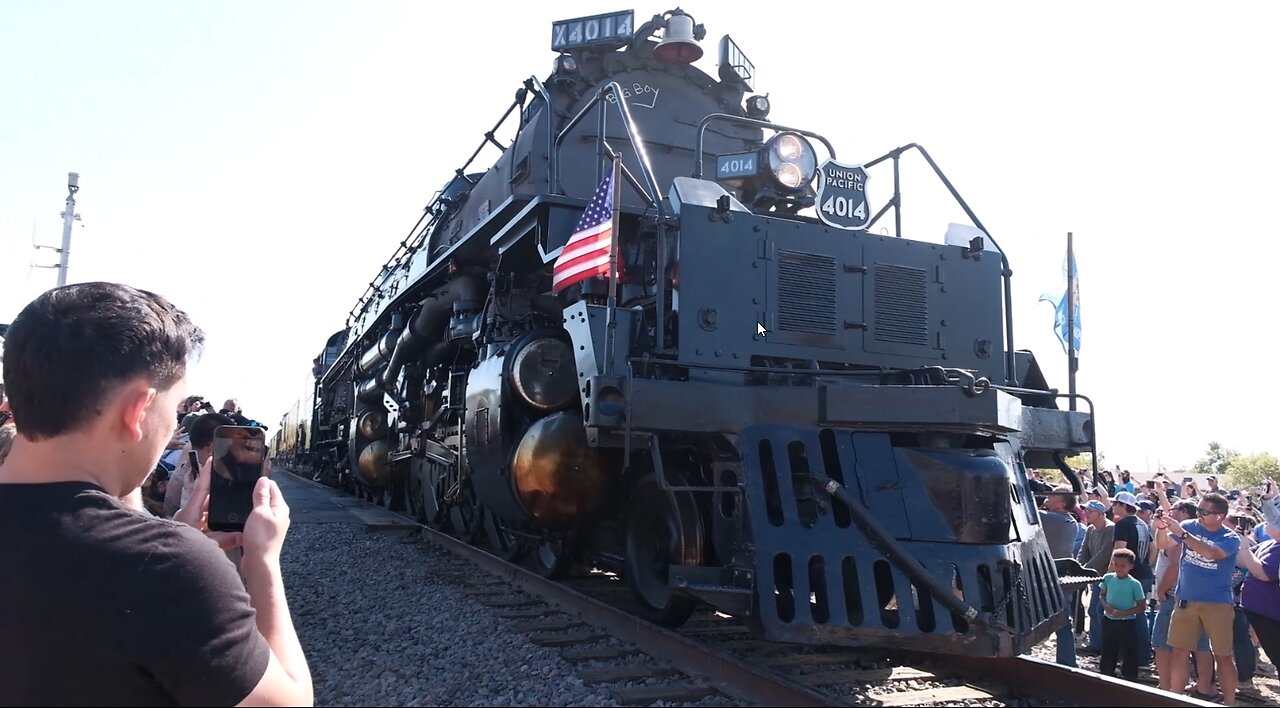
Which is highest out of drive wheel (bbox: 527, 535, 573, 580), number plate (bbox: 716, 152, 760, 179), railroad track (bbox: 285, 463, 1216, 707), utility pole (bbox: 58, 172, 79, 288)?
utility pole (bbox: 58, 172, 79, 288)

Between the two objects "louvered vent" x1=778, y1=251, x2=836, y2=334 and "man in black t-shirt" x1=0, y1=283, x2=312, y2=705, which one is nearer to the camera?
"man in black t-shirt" x1=0, y1=283, x2=312, y2=705

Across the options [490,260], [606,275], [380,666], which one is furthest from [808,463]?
[490,260]

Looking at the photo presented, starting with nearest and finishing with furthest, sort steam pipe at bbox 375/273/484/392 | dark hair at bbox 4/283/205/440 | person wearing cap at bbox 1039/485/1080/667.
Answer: dark hair at bbox 4/283/205/440 < person wearing cap at bbox 1039/485/1080/667 < steam pipe at bbox 375/273/484/392

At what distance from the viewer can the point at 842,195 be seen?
6332 millimetres

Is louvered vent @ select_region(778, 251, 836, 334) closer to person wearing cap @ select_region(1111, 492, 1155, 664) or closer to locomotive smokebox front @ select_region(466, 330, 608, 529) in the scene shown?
locomotive smokebox front @ select_region(466, 330, 608, 529)

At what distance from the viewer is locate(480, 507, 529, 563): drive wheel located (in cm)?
800

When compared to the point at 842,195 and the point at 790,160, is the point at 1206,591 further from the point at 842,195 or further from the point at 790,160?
the point at 790,160

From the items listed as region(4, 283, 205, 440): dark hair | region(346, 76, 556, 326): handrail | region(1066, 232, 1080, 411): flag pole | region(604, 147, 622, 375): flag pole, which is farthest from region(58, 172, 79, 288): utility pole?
region(4, 283, 205, 440): dark hair

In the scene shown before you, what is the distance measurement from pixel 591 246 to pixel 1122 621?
177 inches

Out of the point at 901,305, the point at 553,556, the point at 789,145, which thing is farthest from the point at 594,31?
the point at 553,556

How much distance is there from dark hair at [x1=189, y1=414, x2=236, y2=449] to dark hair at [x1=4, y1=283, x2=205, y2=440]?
Result: 2437 mm

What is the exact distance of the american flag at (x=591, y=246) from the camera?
5.73 m

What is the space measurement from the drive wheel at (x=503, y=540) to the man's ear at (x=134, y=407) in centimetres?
624

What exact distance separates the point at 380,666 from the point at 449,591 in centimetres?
219
